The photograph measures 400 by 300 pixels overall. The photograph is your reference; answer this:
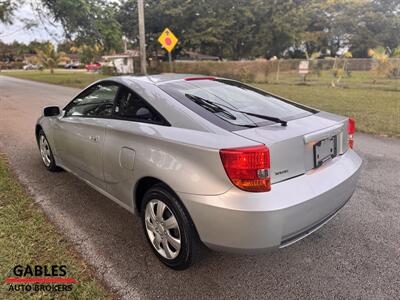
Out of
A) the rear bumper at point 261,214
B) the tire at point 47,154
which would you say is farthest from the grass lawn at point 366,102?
the tire at point 47,154

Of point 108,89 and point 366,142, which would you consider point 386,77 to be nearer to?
point 366,142

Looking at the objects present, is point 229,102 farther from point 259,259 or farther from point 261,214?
point 259,259

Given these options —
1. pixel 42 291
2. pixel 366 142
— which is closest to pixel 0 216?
pixel 42 291

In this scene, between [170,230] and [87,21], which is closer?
[170,230]

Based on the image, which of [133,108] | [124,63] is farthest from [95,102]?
[124,63]

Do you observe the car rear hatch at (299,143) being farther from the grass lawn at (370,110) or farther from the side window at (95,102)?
the grass lawn at (370,110)

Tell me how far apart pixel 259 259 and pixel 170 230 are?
81cm

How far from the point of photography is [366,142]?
598cm

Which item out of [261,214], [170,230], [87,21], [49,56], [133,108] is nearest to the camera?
[261,214]

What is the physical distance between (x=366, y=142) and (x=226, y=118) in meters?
4.69

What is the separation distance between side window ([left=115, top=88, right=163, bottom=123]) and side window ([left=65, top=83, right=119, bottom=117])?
14cm

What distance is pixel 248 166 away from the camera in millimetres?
1986

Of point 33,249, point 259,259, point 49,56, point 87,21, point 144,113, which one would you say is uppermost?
point 49,56

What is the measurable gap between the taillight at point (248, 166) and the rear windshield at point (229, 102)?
372 mm
